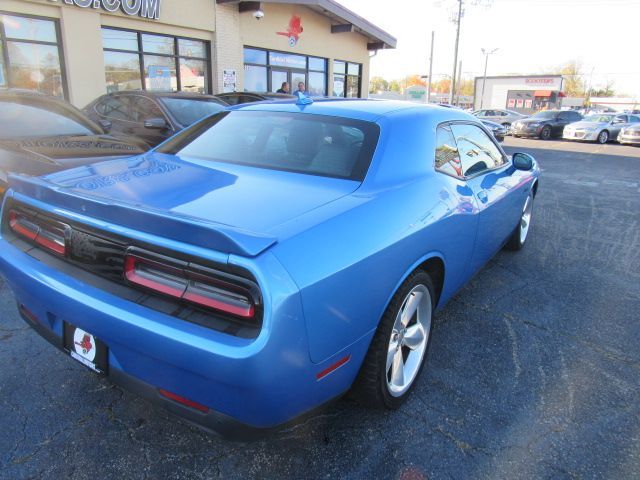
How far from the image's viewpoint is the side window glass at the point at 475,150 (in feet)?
10.6

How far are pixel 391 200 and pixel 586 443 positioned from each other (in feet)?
4.84

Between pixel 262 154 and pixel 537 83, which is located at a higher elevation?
pixel 537 83

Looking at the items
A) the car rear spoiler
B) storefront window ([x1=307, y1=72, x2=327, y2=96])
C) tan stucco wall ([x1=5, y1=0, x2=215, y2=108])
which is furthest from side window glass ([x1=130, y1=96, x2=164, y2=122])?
storefront window ([x1=307, y1=72, x2=327, y2=96])

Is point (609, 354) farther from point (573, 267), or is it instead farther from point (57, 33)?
point (57, 33)

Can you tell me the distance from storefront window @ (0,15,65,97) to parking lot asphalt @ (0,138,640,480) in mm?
8077

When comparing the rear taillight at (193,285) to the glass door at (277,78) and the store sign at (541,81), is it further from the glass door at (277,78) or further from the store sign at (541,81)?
the store sign at (541,81)

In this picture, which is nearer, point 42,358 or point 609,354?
point 42,358

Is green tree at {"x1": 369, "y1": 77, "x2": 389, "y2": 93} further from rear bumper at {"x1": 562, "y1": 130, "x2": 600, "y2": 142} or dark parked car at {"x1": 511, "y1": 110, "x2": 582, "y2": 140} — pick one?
rear bumper at {"x1": 562, "y1": 130, "x2": 600, "y2": 142}

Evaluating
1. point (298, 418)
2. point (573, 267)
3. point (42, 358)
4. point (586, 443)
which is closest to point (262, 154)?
point (298, 418)

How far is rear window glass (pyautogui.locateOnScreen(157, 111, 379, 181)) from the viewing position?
8.35 feet

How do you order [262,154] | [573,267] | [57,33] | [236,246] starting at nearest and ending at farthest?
[236,246]
[262,154]
[573,267]
[57,33]

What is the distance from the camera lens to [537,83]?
178 ft

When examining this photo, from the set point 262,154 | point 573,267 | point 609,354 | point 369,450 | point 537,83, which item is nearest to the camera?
point 369,450

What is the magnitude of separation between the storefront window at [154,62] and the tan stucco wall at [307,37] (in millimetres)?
1956
